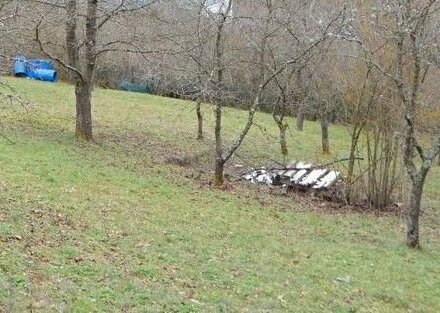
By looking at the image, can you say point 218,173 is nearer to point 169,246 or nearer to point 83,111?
point 83,111

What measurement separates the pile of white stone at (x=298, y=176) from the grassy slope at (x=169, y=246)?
154cm

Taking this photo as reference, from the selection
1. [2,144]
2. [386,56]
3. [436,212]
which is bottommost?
[436,212]

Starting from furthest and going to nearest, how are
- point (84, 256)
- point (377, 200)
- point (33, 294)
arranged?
point (377, 200) < point (84, 256) < point (33, 294)

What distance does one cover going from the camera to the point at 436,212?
15.0 m

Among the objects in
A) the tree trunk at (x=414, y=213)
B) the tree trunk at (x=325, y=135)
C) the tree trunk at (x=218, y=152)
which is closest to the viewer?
the tree trunk at (x=414, y=213)

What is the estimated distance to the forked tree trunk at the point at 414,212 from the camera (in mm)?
10227

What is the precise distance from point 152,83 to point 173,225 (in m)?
25.6

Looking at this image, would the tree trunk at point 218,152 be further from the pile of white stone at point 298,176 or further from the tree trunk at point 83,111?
the tree trunk at point 83,111

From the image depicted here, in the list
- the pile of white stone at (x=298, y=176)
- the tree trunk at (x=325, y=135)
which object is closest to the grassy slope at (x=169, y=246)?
the pile of white stone at (x=298, y=176)

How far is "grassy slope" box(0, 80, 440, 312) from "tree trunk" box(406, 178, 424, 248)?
10.0 inches

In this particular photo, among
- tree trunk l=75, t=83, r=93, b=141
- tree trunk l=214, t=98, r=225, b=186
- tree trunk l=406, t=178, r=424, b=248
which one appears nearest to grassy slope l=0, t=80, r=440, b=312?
tree trunk l=406, t=178, r=424, b=248

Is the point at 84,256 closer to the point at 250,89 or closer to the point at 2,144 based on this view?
the point at 2,144

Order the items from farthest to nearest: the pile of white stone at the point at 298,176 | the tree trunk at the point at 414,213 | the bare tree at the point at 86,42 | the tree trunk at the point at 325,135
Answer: the tree trunk at the point at 325,135 → the pile of white stone at the point at 298,176 → the bare tree at the point at 86,42 → the tree trunk at the point at 414,213

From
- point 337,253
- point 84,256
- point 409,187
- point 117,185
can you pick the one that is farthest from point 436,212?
point 84,256
